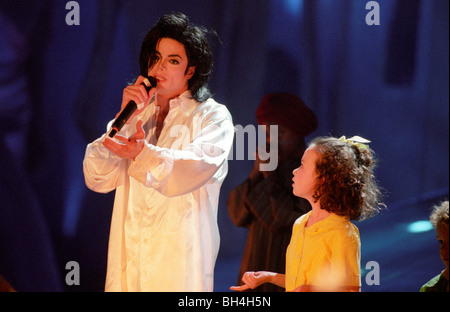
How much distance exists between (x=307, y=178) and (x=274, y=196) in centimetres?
49

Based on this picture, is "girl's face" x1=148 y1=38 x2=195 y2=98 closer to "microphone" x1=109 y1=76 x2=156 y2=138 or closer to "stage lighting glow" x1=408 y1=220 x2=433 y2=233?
"microphone" x1=109 y1=76 x2=156 y2=138

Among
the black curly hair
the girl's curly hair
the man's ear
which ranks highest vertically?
the black curly hair

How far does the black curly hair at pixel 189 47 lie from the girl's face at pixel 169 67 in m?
0.02

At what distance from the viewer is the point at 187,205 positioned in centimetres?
223

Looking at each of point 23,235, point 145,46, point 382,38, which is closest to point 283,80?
point 382,38

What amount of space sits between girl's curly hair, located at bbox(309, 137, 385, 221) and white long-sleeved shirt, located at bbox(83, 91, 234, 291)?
0.38m

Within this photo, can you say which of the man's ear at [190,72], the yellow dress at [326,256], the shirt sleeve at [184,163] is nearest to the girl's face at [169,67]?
the man's ear at [190,72]

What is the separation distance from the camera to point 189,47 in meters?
2.39

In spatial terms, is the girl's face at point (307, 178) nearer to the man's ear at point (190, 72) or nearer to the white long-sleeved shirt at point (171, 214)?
the white long-sleeved shirt at point (171, 214)

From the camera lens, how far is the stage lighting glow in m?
2.68

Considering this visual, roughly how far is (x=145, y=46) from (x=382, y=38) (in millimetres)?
1097

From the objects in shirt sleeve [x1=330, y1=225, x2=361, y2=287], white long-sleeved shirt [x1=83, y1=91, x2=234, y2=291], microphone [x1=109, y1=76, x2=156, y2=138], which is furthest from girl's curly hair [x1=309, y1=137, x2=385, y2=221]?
microphone [x1=109, y1=76, x2=156, y2=138]

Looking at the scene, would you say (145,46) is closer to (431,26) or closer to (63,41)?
(63,41)

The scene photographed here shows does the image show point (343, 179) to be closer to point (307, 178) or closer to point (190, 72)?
point (307, 178)
